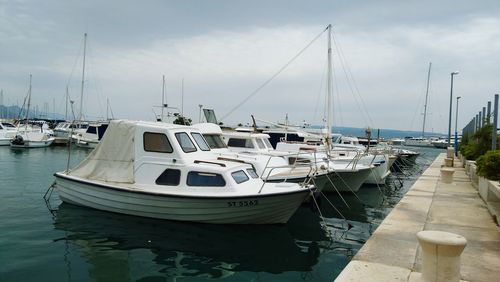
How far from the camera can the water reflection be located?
8.68 metres

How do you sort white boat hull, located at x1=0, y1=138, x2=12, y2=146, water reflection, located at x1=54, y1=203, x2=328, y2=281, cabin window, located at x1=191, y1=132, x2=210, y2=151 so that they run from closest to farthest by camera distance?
water reflection, located at x1=54, y1=203, x2=328, y2=281, cabin window, located at x1=191, y1=132, x2=210, y2=151, white boat hull, located at x1=0, y1=138, x2=12, y2=146

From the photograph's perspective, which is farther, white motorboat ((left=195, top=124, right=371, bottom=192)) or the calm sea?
white motorboat ((left=195, top=124, right=371, bottom=192))

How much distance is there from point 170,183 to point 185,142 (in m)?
1.58

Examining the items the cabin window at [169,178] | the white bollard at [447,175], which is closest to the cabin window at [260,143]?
the white bollard at [447,175]

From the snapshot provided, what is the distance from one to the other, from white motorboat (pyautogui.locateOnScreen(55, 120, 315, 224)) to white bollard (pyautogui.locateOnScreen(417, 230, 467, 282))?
228 inches

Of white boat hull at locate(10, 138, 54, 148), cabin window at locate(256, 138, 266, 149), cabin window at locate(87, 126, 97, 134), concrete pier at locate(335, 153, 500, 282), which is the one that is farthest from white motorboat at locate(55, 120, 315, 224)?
cabin window at locate(87, 126, 97, 134)

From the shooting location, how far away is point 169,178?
11.6 metres

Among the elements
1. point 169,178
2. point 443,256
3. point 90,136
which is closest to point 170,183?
point 169,178

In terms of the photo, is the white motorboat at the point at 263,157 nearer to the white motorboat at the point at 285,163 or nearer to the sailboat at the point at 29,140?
the white motorboat at the point at 285,163

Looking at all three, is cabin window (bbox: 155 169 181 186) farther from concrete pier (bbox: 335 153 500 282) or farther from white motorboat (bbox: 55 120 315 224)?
concrete pier (bbox: 335 153 500 282)

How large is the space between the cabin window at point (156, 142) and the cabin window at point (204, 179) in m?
1.22

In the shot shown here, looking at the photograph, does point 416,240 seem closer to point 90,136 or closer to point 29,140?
point 29,140

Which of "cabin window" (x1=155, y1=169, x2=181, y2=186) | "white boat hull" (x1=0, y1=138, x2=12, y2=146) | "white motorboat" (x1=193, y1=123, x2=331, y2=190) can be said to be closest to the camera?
"cabin window" (x1=155, y1=169, x2=181, y2=186)

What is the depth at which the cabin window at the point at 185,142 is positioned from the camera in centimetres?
1232
